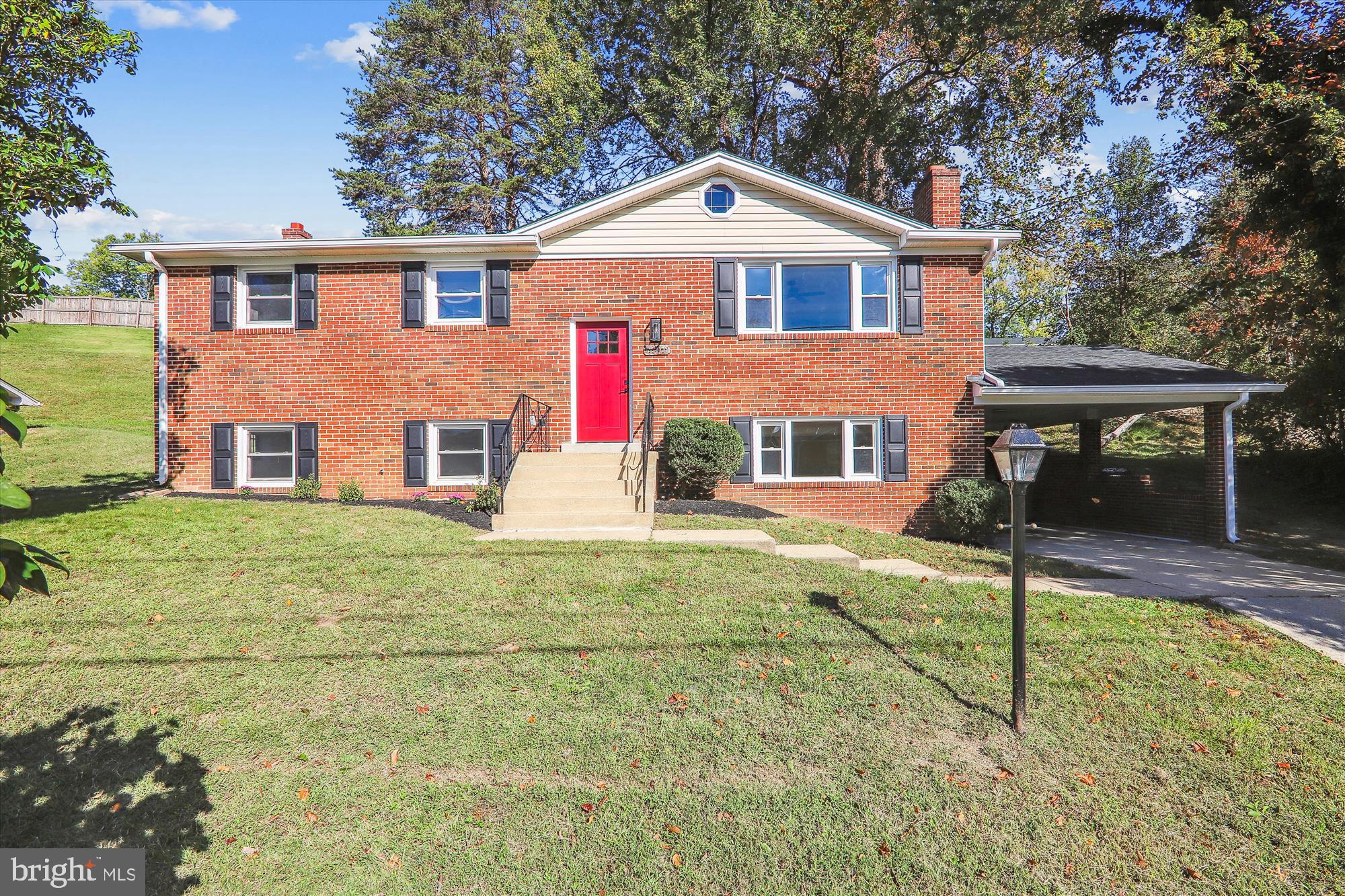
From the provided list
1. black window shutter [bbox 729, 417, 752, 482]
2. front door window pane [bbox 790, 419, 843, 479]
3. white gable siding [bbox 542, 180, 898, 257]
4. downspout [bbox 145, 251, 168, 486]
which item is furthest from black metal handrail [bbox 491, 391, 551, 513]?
downspout [bbox 145, 251, 168, 486]

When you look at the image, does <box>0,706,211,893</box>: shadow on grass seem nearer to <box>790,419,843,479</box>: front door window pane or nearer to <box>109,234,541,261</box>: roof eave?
<box>109,234,541,261</box>: roof eave

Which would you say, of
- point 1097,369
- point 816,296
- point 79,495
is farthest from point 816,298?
point 79,495

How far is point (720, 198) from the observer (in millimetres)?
11750

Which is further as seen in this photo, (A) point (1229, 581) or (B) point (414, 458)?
(B) point (414, 458)

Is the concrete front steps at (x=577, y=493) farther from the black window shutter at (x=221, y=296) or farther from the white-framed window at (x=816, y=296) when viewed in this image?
the black window shutter at (x=221, y=296)

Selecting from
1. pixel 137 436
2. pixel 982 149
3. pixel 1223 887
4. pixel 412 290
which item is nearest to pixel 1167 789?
pixel 1223 887

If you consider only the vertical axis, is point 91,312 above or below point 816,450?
above

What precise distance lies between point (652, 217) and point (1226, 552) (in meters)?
10.9

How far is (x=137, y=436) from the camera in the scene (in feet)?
65.0

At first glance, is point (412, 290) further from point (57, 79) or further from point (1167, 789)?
point (1167, 789)

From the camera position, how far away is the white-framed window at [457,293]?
467 inches

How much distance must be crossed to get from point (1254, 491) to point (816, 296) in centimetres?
1235

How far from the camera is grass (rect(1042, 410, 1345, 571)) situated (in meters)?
11.3

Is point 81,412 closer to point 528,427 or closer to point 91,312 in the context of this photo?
point 91,312
